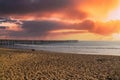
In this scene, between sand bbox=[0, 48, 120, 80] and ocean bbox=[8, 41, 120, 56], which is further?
ocean bbox=[8, 41, 120, 56]

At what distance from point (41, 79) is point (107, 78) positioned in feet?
12.5

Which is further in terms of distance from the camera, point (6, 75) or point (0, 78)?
point (6, 75)

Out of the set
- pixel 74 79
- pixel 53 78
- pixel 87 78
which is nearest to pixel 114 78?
pixel 87 78

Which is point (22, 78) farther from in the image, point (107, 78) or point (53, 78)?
point (107, 78)

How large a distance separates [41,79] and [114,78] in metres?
4.06

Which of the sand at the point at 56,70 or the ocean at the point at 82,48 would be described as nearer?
the sand at the point at 56,70

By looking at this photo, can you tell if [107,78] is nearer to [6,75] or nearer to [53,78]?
[53,78]

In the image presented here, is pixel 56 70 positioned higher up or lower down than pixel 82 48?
lower down

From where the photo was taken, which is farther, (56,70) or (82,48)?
(82,48)

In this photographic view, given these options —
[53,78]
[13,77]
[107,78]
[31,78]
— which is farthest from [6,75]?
[107,78]

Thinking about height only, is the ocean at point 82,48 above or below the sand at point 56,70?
above

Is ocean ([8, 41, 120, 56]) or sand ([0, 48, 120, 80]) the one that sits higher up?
ocean ([8, 41, 120, 56])

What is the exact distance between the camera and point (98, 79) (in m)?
11.5

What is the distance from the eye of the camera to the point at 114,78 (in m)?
11.3
